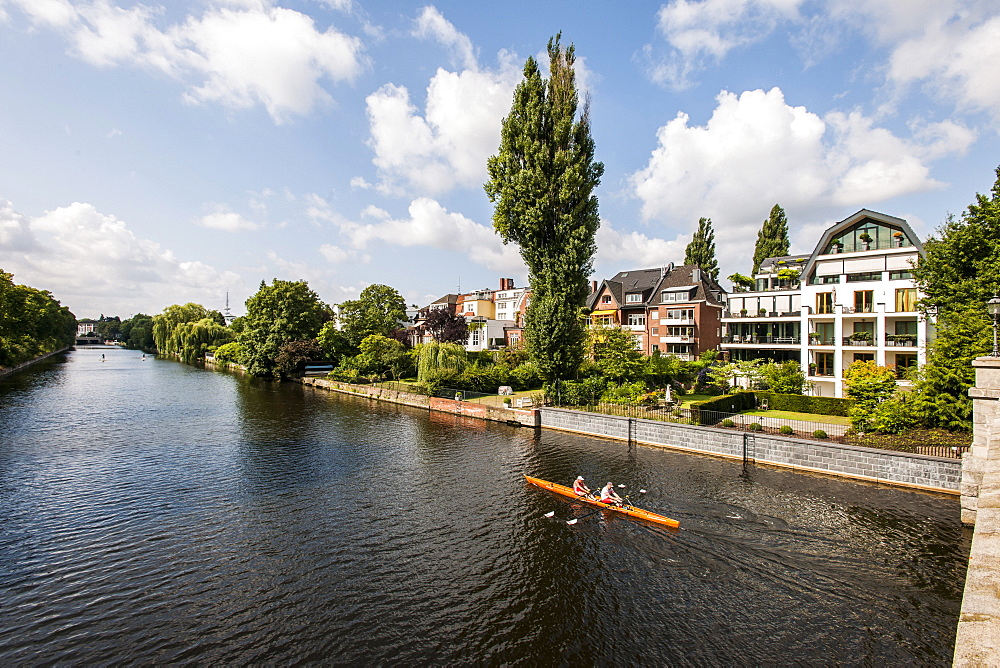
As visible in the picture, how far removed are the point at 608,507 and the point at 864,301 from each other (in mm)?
30362

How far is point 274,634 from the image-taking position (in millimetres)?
11602

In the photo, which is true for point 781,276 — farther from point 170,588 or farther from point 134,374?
point 134,374

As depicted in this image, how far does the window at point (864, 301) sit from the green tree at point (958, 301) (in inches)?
276

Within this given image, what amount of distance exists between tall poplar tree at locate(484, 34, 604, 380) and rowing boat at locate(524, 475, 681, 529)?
619 inches

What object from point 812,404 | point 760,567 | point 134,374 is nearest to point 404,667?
point 760,567

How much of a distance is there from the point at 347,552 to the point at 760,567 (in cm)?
1271

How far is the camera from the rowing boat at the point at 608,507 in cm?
1756

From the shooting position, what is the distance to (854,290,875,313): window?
36.0 meters

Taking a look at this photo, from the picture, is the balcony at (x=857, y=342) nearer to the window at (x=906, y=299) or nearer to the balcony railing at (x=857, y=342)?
the balcony railing at (x=857, y=342)

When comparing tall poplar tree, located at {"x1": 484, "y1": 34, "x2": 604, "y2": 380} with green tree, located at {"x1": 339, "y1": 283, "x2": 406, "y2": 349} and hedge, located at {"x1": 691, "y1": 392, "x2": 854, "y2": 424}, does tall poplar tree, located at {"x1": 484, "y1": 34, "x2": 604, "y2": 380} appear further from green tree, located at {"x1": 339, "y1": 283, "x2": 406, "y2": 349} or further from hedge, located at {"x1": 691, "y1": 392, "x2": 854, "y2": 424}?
green tree, located at {"x1": 339, "y1": 283, "x2": 406, "y2": 349}

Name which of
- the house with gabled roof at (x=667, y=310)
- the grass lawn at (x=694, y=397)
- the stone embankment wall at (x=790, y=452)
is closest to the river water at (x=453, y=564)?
the stone embankment wall at (x=790, y=452)

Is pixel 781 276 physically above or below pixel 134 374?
above

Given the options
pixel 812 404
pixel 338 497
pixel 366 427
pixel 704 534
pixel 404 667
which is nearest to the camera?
pixel 404 667

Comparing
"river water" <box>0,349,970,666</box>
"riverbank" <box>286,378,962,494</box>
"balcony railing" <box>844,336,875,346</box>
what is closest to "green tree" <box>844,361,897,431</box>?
"riverbank" <box>286,378,962,494</box>
